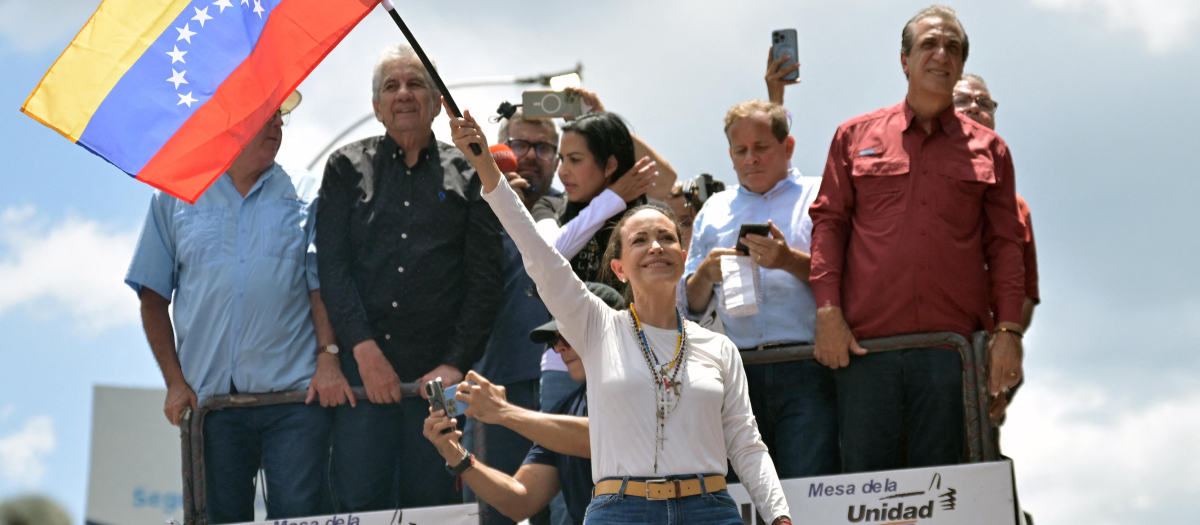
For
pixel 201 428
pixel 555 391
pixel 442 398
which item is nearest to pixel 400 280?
pixel 555 391

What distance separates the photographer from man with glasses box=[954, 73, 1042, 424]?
5539 mm

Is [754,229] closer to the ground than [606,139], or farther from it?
closer to the ground

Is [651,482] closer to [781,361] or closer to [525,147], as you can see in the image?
[781,361]

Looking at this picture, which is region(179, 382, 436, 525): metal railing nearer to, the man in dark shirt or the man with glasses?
the man in dark shirt

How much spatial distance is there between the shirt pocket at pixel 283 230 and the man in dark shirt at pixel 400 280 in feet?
0.53

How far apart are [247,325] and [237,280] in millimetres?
224

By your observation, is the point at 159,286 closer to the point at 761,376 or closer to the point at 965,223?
the point at 761,376

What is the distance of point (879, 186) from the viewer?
5.39 m

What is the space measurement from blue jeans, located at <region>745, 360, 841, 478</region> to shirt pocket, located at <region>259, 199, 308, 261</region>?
2263 millimetres

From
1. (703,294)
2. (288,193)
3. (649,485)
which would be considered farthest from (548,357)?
(649,485)

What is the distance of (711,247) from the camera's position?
5.96 m

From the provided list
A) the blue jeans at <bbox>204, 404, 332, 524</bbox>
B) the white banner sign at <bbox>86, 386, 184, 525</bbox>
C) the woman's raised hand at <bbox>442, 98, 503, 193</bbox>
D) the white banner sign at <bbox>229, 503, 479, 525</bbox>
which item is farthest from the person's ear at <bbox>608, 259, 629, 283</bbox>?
the white banner sign at <bbox>86, 386, 184, 525</bbox>

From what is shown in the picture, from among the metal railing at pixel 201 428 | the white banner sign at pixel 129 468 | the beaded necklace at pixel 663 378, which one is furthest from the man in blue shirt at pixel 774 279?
the white banner sign at pixel 129 468

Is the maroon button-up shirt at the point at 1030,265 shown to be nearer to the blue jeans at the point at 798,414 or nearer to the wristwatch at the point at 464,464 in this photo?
the blue jeans at the point at 798,414
